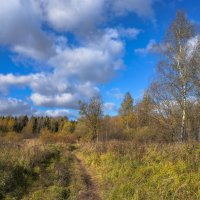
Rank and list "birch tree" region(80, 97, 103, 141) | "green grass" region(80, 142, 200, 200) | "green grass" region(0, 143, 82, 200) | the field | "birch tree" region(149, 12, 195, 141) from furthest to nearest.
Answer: "birch tree" region(80, 97, 103, 141), "birch tree" region(149, 12, 195, 141), "green grass" region(0, 143, 82, 200), the field, "green grass" region(80, 142, 200, 200)

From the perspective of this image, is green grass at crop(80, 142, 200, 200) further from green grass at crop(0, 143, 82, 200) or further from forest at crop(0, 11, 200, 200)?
green grass at crop(0, 143, 82, 200)

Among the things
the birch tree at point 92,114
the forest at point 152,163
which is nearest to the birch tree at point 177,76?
the forest at point 152,163

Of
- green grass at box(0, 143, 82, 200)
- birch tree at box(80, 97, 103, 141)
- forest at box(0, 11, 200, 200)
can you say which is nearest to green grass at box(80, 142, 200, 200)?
forest at box(0, 11, 200, 200)

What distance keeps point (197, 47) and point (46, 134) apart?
37886 mm

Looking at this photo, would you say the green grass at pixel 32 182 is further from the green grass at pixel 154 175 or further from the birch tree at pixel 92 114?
the birch tree at pixel 92 114

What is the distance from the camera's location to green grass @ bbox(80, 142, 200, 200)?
25.7 feet

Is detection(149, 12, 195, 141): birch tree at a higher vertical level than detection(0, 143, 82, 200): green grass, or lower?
higher

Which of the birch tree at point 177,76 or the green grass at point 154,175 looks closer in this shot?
the green grass at point 154,175

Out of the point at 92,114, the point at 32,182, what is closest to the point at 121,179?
the point at 32,182

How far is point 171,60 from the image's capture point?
19562 millimetres

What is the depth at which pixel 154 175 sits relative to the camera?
9578 mm

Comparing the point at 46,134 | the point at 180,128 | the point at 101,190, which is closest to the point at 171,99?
the point at 180,128

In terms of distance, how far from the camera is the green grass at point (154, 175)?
308 inches

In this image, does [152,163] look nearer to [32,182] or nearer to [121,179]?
[121,179]
